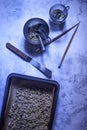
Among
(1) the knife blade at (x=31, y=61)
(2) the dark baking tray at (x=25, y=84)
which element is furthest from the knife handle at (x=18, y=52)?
(2) the dark baking tray at (x=25, y=84)

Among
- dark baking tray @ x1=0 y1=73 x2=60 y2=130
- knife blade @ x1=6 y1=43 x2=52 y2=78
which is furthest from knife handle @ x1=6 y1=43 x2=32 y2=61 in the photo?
dark baking tray @ x1=0 y1=73 x2=60 y2=130

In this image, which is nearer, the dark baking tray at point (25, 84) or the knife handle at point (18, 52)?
the dark baking tray at point (25, 84)

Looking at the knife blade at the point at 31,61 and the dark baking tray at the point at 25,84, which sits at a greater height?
the knife blade at the point at 31,61

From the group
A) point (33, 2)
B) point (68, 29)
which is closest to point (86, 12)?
point (68, 29)

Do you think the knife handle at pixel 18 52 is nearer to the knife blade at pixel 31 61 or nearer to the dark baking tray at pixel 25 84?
the knife blade at pixel 31 61

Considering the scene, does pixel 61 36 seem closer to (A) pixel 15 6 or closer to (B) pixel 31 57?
(B) pixel 31 57
